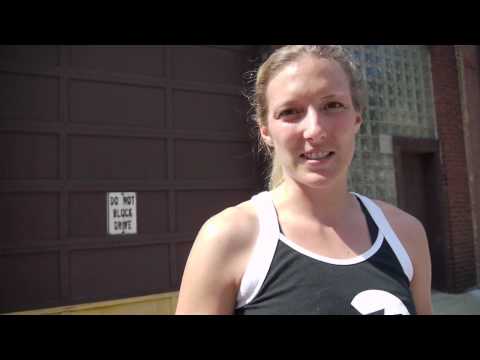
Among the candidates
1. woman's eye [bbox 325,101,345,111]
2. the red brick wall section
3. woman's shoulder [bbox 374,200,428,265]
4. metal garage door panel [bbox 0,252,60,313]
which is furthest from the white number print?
the red brick wall section

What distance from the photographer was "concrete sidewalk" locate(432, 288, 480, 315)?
182 inches

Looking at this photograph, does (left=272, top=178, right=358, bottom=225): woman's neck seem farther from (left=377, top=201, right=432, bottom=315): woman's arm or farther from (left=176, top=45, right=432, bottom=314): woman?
(left=377, top=201, right=432, bottom=315): woman's arm

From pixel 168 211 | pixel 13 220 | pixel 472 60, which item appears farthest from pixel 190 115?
pixel 472 60

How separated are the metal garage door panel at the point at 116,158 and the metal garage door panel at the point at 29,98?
0.35m

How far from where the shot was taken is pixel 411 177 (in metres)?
5.70

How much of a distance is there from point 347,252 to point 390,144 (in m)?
4.07

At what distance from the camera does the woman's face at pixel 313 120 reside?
1.26 metres

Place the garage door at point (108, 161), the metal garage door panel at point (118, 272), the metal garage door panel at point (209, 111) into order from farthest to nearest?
the metal garage door panel at point (209, 111)
the metal garage door panel at point (118, 272)
the garage door at point (108, 161)

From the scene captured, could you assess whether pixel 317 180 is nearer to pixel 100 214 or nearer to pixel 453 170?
pixel 100 214

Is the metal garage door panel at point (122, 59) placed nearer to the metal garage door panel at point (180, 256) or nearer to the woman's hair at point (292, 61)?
the metal garage door panel at point (180, 256)

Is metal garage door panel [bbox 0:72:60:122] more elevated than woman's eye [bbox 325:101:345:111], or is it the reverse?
metal garage door panel [bbox 0:72:60:122]

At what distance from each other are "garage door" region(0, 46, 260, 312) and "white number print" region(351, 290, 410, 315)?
309cm

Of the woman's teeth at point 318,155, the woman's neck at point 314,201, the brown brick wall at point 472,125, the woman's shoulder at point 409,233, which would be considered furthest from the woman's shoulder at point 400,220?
the brown brick wall at point 472,125

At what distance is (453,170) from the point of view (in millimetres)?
5586
